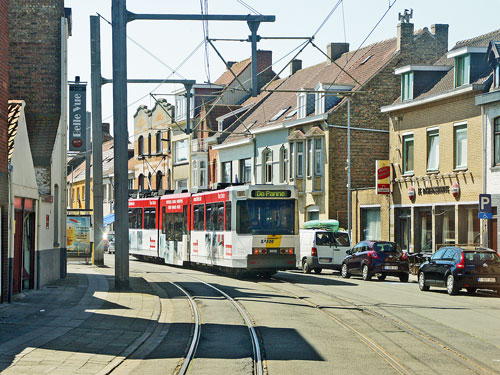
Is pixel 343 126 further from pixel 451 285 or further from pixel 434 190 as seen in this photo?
pixel 451 285

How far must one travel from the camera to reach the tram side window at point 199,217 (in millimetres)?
33531

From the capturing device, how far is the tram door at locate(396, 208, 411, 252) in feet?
135

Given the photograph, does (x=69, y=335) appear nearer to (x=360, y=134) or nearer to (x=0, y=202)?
(x=0, y=202)

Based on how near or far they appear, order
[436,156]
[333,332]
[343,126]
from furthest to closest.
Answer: [343,126], [436,156], [333,332]

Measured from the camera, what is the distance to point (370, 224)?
1788 inches

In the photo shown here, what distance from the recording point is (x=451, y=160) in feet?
121

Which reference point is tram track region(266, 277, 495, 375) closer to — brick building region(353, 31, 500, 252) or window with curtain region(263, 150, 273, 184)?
brick building region(353, 31, 500, 252)


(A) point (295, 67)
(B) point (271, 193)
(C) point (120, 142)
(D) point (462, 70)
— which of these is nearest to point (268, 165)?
(A) point (295, 67)

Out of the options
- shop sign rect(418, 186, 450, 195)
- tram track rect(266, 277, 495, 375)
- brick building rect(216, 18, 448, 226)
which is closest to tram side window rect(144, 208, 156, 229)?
brick building rect(216, 18, 448, 226)

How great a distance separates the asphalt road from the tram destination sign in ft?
13.6

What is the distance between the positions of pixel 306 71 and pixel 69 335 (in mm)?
48268

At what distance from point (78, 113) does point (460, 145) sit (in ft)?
50.9

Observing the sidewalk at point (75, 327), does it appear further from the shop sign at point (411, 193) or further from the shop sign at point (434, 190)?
the shop sign at point (411, 193)

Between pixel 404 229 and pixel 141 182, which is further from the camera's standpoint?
pixel 141 182
